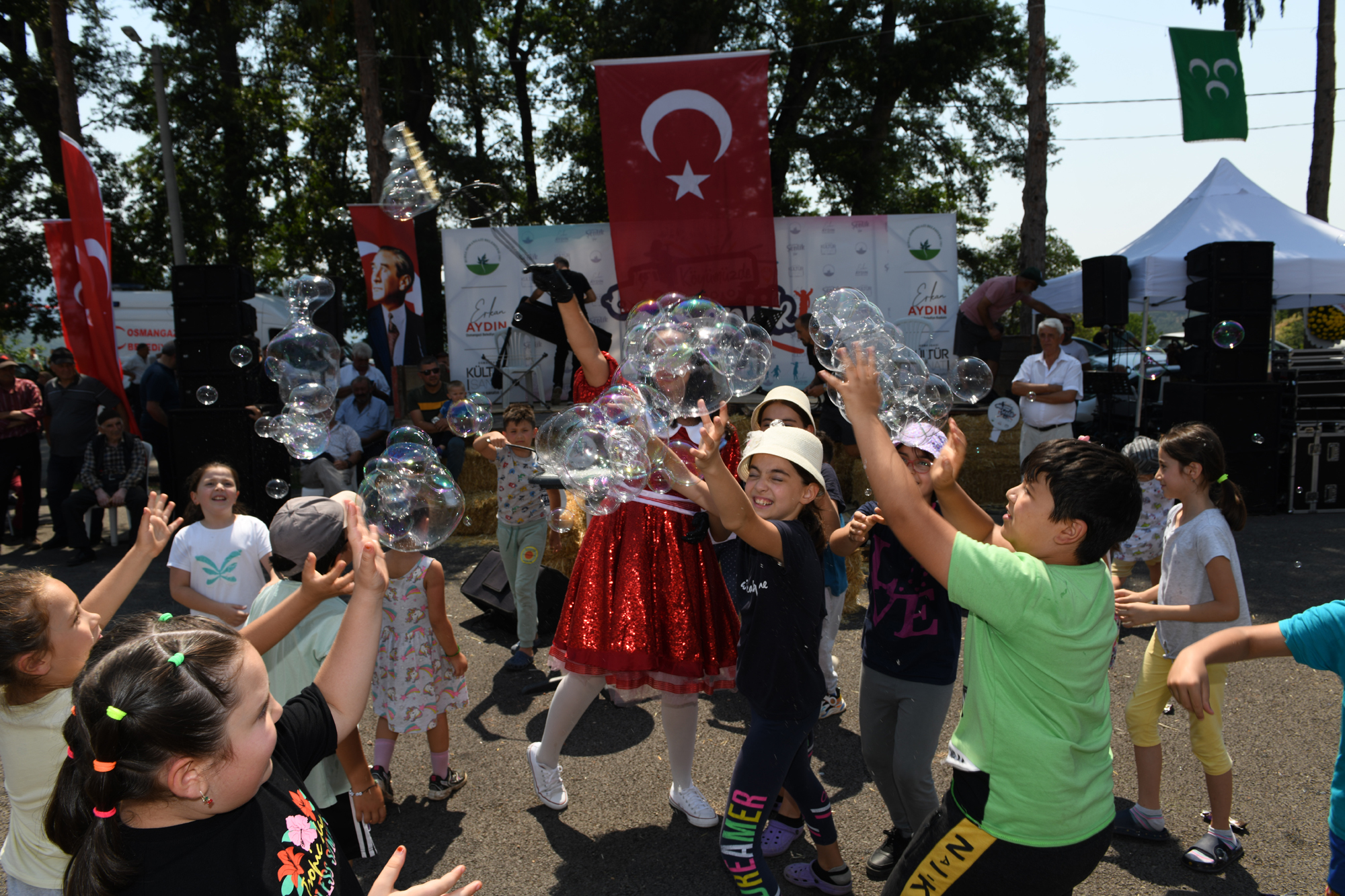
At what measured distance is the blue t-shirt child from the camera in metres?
1.87

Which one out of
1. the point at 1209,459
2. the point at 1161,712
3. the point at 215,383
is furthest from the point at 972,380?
the point at 215,383

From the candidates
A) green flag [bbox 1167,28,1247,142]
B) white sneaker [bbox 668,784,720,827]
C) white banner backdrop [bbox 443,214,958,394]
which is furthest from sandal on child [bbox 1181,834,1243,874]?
green flag [bbox 1167,28,1247,142]

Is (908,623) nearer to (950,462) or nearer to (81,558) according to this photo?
(950,462)

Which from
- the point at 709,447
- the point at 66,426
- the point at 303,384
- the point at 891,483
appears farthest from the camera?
the point at 66,426

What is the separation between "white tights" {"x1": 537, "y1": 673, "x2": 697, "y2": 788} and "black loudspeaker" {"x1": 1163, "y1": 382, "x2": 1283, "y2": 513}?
7937mm

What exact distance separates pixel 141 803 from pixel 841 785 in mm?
3037

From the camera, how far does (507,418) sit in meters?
5.28

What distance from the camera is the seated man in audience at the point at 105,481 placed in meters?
8.50

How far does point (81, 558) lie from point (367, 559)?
840cm

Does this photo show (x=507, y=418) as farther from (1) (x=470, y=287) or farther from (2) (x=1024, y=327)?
(2) (x=1024, y=327)

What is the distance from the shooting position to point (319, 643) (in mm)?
2822

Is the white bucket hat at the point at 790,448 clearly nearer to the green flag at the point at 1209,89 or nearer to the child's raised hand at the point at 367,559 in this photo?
the child's raised hand at the point at 367,559

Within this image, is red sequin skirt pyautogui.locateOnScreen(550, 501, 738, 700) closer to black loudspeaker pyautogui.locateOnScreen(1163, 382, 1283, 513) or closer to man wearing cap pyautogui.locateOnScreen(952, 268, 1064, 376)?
black loudspeaker pyautogui.locateOnScreen(1163, 382, 1283, 513)

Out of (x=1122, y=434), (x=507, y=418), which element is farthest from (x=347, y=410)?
(x=1122, y=434)
